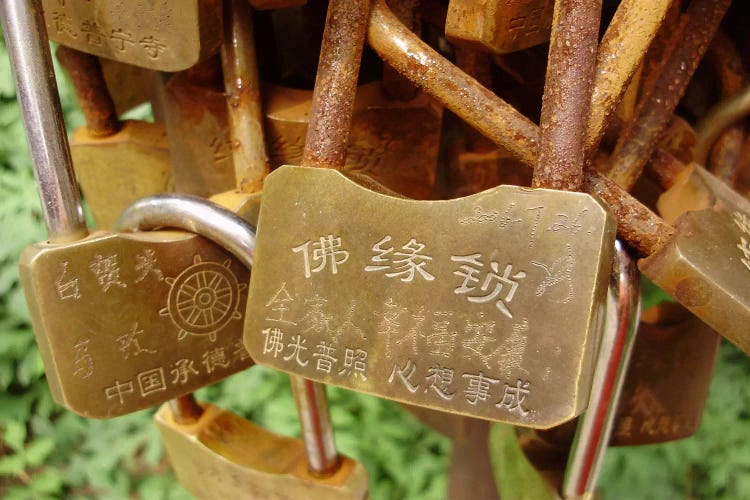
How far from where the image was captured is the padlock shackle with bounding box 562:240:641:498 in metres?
0.45

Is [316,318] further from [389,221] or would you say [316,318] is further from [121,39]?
[121,39]

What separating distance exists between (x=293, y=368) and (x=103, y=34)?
0.98 feet

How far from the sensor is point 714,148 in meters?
0.59

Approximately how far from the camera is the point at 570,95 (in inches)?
16.0

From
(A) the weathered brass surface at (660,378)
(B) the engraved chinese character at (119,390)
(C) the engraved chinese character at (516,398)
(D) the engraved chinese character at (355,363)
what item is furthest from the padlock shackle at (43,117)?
(A) the weathered brass surface at (660,378)

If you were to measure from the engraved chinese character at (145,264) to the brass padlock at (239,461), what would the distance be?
0.18m

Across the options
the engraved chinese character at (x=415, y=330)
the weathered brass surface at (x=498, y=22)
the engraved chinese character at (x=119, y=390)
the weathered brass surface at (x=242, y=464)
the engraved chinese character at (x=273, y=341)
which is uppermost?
the weathered brass surface at (x=498, y=22)

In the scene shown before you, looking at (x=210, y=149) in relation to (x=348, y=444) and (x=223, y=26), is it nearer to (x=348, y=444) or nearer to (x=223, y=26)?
(x=223, y=26)

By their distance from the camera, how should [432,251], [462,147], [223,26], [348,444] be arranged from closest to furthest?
1. [432,251]
2. [223,26]
3. [462,147]
4. [348,444]

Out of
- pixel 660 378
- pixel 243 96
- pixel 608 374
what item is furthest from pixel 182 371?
pixel 660 378

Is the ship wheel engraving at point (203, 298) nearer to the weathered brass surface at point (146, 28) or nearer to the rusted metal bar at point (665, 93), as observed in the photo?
the weathered brass surface at point (146, 28)

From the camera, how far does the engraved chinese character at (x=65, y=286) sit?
47 cm

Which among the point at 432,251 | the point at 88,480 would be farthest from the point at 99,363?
the point at 88,480

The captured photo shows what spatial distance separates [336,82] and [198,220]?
0.16 meters
